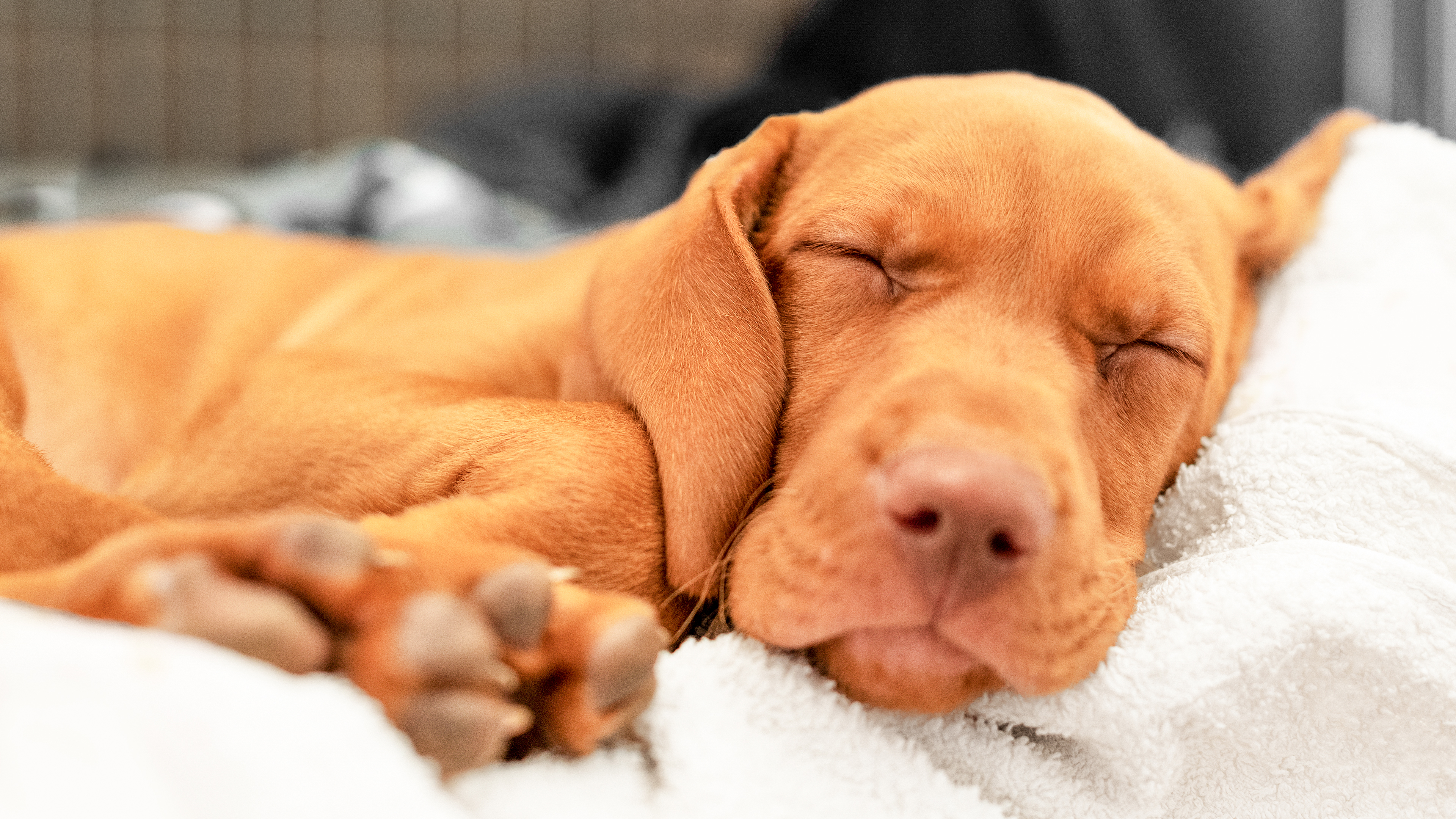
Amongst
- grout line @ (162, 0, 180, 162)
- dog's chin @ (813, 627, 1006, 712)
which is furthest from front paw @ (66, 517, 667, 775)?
grout line @ (162, 0, 180, 162)

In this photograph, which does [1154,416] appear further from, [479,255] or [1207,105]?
[1207,105]

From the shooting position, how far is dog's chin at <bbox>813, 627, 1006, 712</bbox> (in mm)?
1073

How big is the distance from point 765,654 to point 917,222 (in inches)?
23.5

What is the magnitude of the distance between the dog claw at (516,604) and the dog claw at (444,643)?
0.11 feet

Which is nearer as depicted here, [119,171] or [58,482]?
[58,482]

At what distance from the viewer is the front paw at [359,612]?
0.79 m

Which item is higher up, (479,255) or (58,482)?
(58,482)

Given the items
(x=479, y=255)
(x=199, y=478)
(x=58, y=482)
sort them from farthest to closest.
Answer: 1. (x=479, y=255)
2. (x=199, y=478)
3. (x=58, y=482)

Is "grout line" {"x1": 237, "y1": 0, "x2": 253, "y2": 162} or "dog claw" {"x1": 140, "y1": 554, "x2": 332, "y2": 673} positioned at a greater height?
"dog claw" {"x1": 140, "y1": 554, "x2": 332, "y2": 673}

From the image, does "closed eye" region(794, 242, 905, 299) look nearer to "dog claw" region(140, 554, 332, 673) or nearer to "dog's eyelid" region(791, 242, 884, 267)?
"dog's eyelid" region(791, 242, 884, 267)

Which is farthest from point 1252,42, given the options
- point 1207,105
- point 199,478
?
point 199,478

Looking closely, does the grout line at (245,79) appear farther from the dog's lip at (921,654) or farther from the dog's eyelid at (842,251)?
the dog's lip at (921,654)

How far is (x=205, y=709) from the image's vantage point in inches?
29.5

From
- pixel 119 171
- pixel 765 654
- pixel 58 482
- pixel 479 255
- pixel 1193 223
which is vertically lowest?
pixel 119 171
